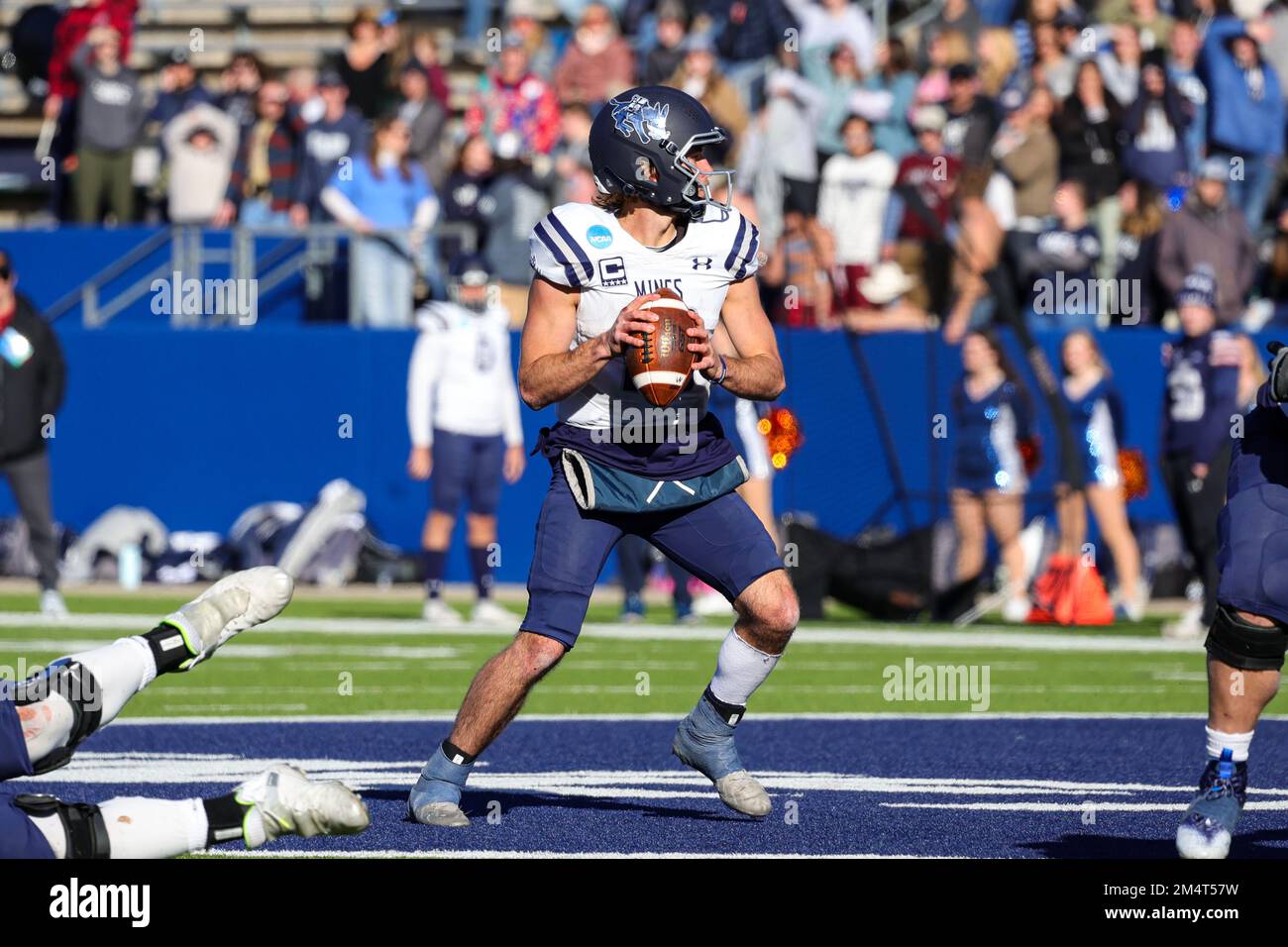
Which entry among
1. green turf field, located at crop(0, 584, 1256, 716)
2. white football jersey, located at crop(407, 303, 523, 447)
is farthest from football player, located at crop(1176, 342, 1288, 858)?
white football jersey, located at crop(407, 303, 523, 447)

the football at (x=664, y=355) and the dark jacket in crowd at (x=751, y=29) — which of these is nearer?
the football at (x=664, y=355)

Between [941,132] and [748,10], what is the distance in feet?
8.36

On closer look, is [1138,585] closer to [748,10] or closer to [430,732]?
[748,10]

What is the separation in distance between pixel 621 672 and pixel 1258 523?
269 inches

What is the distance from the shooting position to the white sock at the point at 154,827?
5438 mm

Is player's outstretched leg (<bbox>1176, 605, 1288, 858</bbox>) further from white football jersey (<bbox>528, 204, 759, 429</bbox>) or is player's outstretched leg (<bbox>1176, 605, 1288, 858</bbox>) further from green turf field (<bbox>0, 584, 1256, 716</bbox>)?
green turf field (<bbox>0, 584, 1256, 716</bbox>)

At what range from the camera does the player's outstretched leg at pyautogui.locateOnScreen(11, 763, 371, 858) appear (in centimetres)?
539

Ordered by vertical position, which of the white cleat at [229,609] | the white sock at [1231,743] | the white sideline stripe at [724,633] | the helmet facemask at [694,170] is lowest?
the white sideline stripe at [724,633]

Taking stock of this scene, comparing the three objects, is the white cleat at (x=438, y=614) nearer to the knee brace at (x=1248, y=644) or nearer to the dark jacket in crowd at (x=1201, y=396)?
the dark jacket in crowd at (x=1201, y=396)

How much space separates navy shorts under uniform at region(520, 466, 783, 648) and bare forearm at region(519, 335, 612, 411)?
0.34 m

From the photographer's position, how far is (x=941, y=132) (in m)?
18.7

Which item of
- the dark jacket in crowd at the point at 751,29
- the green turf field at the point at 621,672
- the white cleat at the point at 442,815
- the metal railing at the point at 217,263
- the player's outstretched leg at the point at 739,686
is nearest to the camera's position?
the white cleat at the point at 442,815

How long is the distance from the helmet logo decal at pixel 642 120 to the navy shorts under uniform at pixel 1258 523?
1883 mm

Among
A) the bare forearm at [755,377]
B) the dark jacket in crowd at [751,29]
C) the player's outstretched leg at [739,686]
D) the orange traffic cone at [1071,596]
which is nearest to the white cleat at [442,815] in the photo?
the player's outstretched leg at [739,686]
